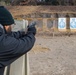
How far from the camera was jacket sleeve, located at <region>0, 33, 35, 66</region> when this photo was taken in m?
2.96

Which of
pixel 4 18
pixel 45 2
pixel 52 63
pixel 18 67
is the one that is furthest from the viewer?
pixel 45 2

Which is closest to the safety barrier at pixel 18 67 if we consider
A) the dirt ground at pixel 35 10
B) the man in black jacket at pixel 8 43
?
the man in black jacket at pixel 8 43

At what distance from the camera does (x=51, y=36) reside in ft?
71.5

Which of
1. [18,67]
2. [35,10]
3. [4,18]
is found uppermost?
[4,18]

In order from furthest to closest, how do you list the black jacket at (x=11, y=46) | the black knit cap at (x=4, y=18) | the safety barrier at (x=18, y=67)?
the safety barrier at (x=18, y=67) → the black knit cap at (x=4, y=18) → the black jacket at (x=11, y=46)

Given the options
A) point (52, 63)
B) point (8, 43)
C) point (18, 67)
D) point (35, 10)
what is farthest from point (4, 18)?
point (35, 10)

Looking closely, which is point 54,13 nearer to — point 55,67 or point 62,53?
point 62,53

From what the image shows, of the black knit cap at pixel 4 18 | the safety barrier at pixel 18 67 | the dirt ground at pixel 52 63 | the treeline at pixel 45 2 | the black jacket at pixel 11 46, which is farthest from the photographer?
the treeline at pixel 45 2

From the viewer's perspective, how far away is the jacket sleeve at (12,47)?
296 cm

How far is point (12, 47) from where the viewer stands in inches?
117

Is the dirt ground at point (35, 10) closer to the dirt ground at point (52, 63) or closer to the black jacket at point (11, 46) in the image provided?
the dirt ground at point (52, 63)

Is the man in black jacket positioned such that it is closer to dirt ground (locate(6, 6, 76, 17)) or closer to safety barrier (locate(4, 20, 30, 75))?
safety barrier (locate(4, 20, 30, 75))

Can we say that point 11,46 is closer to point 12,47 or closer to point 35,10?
point 12,47

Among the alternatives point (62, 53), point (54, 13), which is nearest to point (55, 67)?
point (62, 53)
